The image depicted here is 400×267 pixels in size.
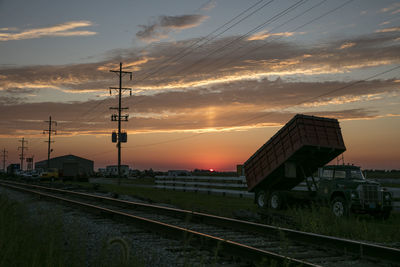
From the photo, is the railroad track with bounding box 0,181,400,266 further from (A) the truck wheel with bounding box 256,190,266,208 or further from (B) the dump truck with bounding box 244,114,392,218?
(A) the truck wheel with bounding box 256,190,266,208

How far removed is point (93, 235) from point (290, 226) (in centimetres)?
564

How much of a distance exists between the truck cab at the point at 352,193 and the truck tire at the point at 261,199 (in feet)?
10.7

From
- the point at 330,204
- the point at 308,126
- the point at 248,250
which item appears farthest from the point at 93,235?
the point at 308,126

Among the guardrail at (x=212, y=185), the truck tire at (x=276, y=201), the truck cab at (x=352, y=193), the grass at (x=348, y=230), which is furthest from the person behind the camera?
the guardrail at (x=212, y=185)

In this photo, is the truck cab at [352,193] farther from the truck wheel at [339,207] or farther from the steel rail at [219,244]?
the steel rail at [219,244]

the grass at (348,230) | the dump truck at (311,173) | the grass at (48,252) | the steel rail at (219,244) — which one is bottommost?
the grass at (348,230)

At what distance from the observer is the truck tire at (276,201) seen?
17.7 m

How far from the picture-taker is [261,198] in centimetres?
1923

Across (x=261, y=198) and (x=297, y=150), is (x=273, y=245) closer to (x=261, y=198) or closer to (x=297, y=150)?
(x=297, y=150)

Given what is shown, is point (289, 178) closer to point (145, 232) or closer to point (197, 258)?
point (145, 232)

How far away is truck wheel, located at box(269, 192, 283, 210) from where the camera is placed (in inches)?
698

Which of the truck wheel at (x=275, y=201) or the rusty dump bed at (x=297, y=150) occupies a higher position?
the rusty dump bed at (x=297, y=150)

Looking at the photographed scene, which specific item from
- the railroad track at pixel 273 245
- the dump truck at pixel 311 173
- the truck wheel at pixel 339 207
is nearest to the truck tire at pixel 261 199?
the dump truck at pixel 311 173

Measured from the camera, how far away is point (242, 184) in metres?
25.8
